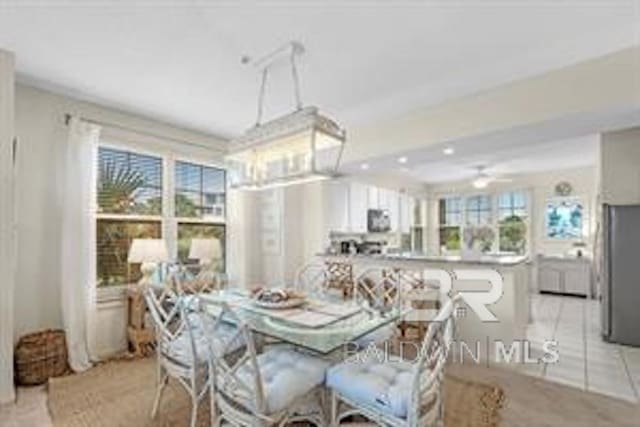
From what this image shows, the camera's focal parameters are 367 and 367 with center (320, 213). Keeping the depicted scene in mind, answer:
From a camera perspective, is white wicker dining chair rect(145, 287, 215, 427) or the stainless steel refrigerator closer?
white wicker dining chair rect(145, 287, 215, 427)

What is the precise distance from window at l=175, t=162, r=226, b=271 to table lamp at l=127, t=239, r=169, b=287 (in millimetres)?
752

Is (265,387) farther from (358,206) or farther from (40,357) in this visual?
(358,206)

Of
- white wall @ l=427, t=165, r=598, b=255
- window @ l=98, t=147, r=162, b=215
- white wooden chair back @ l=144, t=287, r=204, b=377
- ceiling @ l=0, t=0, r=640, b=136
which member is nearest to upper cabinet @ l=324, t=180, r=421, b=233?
white wall @ l=427, t=165, r=598, b=255

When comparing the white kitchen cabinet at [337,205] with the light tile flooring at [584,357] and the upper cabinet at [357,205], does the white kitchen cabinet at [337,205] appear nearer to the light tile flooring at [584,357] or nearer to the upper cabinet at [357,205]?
the upper cabinet at [357,205]

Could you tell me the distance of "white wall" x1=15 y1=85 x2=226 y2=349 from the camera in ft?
10.7

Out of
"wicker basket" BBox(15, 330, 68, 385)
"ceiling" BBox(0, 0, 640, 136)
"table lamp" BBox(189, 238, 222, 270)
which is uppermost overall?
"ceiling" BBox(0, 0, 640, 136)

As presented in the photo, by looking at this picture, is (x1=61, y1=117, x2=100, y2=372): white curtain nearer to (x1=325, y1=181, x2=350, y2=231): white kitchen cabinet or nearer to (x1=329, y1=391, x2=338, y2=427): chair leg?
(x1=329, y1=391, x2=338, y2=427): chair leg

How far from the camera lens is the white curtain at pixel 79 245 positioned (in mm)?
3391

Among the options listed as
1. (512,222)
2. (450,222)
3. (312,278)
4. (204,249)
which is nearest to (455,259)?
(312,278)

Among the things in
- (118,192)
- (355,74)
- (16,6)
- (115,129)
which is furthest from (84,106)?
(355,74)

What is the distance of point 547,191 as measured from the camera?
7.61 metres

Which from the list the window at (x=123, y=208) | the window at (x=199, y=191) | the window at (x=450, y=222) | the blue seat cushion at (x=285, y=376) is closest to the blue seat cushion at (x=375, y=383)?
the blue seat cushion at (x=285, y=376)

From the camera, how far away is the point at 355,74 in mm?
3098

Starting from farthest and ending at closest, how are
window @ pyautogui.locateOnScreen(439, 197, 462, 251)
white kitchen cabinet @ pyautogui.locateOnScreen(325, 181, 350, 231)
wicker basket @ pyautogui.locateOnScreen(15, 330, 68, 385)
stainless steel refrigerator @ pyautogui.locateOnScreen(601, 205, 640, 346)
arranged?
window @ pyautogui.locateOnScreen(439, 197, 462, 251) → white kitchen cabinet @ pyautogui.locateOnScreen(325, 181, 350, 231) → stainless steel refrigerator @ pyautogui.locateOnScreen(601, 205, 640, 346) → wicker basket @ pyautogui.locateOnScreen(15, 330, 68, 385)
